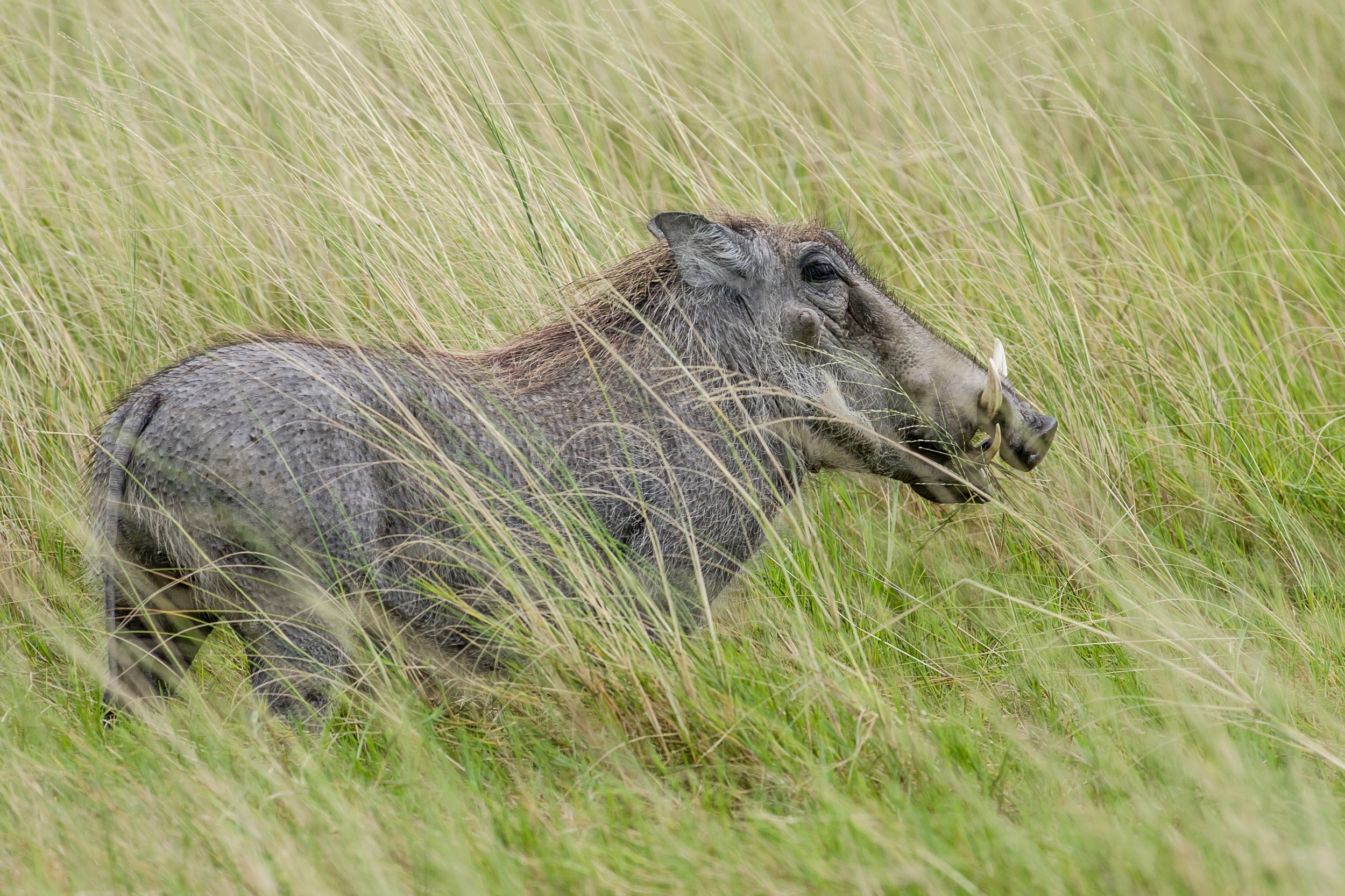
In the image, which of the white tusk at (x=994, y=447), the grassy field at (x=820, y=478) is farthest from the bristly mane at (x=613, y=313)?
the white tusk at (x=994, y=447)

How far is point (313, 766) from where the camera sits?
270 centimetres

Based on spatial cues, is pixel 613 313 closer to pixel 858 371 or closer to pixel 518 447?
pixel 518 447

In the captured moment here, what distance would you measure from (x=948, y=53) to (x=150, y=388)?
12.3ft

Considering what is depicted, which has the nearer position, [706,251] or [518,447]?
[518,447]

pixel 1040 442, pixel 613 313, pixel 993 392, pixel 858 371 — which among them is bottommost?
pixel 1040 442

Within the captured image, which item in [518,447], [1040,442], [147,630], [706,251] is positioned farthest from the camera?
[1040,442]

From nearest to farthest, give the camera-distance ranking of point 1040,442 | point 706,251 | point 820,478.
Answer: point 706,251 → point 1040,442 → point 820,478

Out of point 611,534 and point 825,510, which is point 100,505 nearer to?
point 611,534

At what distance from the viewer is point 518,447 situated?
3.26m

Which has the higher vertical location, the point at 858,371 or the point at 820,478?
the point at 858,371

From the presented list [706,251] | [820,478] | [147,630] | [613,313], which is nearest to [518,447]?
[613,313]

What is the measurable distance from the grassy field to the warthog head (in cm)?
29

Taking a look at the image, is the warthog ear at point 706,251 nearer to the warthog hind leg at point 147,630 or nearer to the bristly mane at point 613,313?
the bristly mane at point 613,313

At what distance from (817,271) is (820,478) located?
71cm
